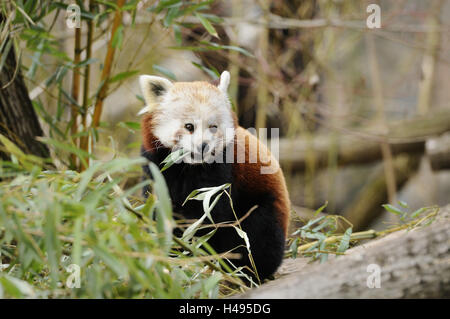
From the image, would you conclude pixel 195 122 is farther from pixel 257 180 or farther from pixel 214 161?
pixel 257 180

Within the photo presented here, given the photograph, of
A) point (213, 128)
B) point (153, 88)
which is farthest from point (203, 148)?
point (153, 88)

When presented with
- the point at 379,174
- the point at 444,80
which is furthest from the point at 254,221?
the point at 444,80

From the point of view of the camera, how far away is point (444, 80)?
17.3ft

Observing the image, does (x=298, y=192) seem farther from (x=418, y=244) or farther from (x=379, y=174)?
(x=418, y=244)

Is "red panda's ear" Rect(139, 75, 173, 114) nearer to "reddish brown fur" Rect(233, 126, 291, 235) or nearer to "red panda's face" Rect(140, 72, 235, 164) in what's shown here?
"red panda's face" Rect(140, 72, 235, 164)

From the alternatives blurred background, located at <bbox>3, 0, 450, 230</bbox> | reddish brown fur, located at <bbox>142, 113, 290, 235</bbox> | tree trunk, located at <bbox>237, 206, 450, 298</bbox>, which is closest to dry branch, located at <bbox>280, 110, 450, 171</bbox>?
blurred background, located at <bbox>3, 0, 450, 230</bbox>

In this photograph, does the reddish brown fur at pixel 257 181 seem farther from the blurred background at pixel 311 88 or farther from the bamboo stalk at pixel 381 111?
the bamboo stalk at pixel 381 111

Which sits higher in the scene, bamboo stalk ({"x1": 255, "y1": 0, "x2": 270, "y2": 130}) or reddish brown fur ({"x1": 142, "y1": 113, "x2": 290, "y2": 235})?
bamboo stalk ({"x1": 255, "y1": 0, "x2": 270, "y2": 130})

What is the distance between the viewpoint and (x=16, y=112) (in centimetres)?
182

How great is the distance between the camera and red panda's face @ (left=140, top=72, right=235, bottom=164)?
4.78ft

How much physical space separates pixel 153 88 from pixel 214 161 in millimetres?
331

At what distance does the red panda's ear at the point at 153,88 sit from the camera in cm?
154

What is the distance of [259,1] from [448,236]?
2508 mm
